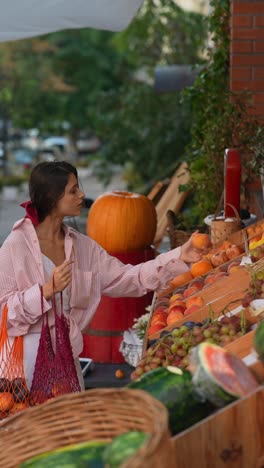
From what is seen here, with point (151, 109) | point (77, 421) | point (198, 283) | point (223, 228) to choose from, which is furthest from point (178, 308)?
point (151, 109)

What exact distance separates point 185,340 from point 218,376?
1116 mm

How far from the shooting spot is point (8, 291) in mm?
4020

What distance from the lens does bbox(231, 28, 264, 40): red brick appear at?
7.07 m

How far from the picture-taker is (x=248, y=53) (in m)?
7.11

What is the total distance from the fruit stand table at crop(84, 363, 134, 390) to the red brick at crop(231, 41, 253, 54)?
2.63m

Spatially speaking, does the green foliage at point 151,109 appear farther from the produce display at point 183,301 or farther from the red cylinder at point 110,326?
the produce display at point 183,301

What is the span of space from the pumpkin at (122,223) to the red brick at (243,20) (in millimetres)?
1663

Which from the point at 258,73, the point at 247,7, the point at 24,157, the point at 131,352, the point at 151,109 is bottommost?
the point at 24,157

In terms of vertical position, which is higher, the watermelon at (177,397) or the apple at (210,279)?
the watermelon at (177,397)

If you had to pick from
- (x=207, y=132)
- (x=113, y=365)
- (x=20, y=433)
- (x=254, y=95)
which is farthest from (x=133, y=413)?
(x=254, y=95)

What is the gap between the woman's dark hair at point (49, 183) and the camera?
4109 millimetres

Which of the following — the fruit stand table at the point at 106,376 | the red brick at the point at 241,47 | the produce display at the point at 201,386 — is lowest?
the fruit stand table at the point at 106,376

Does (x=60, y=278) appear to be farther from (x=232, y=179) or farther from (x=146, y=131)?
(x=146, y=131)

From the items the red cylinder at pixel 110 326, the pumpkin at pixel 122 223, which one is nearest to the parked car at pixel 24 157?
the pumpkin at pixel 122 223
